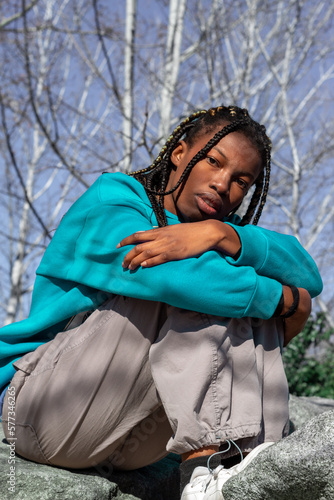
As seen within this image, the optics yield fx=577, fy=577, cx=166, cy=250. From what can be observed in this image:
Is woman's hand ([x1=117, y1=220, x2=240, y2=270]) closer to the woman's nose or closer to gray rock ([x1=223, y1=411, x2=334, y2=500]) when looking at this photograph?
the woman's nose

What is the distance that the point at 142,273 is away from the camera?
63.2 inches

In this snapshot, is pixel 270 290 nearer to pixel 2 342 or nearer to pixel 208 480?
pixel 208 480

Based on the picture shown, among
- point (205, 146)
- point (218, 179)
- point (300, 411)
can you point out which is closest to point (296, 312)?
point (218, 179)

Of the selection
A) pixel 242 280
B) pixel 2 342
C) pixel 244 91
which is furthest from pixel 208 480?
pixel 244 91

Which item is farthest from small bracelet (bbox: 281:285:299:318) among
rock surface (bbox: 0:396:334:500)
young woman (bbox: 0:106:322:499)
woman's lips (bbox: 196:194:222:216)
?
woman's lips (bbox: 196:194:222:216)

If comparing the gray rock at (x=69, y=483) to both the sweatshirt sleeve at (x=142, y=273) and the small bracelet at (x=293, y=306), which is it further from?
the small bracelet at (x=293, y=306)

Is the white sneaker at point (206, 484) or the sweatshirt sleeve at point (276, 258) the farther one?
the sweatshirt sleeve at point (276, 258)

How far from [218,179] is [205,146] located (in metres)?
0.14

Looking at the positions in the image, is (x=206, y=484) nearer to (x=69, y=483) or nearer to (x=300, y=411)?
(x=69, y=483)

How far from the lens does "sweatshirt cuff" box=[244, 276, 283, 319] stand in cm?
162

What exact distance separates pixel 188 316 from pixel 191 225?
28cm

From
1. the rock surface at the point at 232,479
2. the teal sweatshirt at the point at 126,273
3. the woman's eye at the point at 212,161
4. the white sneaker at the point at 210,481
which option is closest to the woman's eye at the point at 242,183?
the woman's eye at the point at 212,161

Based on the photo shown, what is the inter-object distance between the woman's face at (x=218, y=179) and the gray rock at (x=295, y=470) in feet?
3.04

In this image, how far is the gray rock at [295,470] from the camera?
1269 millimetres
